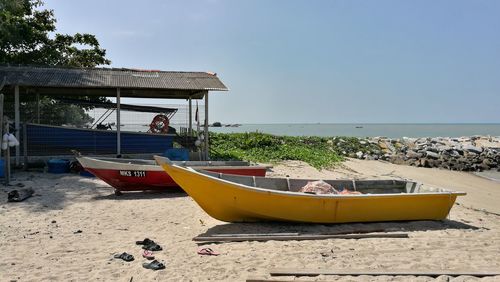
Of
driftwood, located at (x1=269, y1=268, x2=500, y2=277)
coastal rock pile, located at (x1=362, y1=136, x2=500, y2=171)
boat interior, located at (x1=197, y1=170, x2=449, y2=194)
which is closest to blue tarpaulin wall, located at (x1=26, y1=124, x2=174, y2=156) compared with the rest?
boat interior, located at (x1=197, y1=170, x2=449, y2=194)

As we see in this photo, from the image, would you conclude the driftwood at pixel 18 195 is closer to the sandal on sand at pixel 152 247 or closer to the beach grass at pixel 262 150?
the sandal on sand at pixel 152 247

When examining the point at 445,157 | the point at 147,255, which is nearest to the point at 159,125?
the point at 147,255

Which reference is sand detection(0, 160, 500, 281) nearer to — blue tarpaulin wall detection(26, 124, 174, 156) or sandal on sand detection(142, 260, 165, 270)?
sandal on sand detection(142, 260, 165, 270)

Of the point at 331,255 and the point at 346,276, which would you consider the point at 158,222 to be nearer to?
the point at 331,255

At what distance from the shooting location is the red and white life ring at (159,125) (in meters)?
16.2

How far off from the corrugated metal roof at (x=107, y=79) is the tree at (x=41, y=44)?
1583 millimetres

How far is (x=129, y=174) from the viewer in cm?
1088

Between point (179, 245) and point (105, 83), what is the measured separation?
31.8 ft

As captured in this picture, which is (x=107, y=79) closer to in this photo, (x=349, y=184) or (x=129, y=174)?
(x=129, y=174)

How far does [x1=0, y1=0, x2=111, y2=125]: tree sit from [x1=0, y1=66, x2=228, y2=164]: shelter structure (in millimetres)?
905

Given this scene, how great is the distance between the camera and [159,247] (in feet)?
21.2

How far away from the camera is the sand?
5.52 metres

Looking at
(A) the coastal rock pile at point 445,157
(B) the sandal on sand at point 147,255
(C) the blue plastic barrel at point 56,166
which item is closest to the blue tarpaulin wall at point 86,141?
(C) the blue plastic barrel at point 56,166

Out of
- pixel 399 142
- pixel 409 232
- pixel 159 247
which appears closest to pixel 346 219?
pixel 409 232
